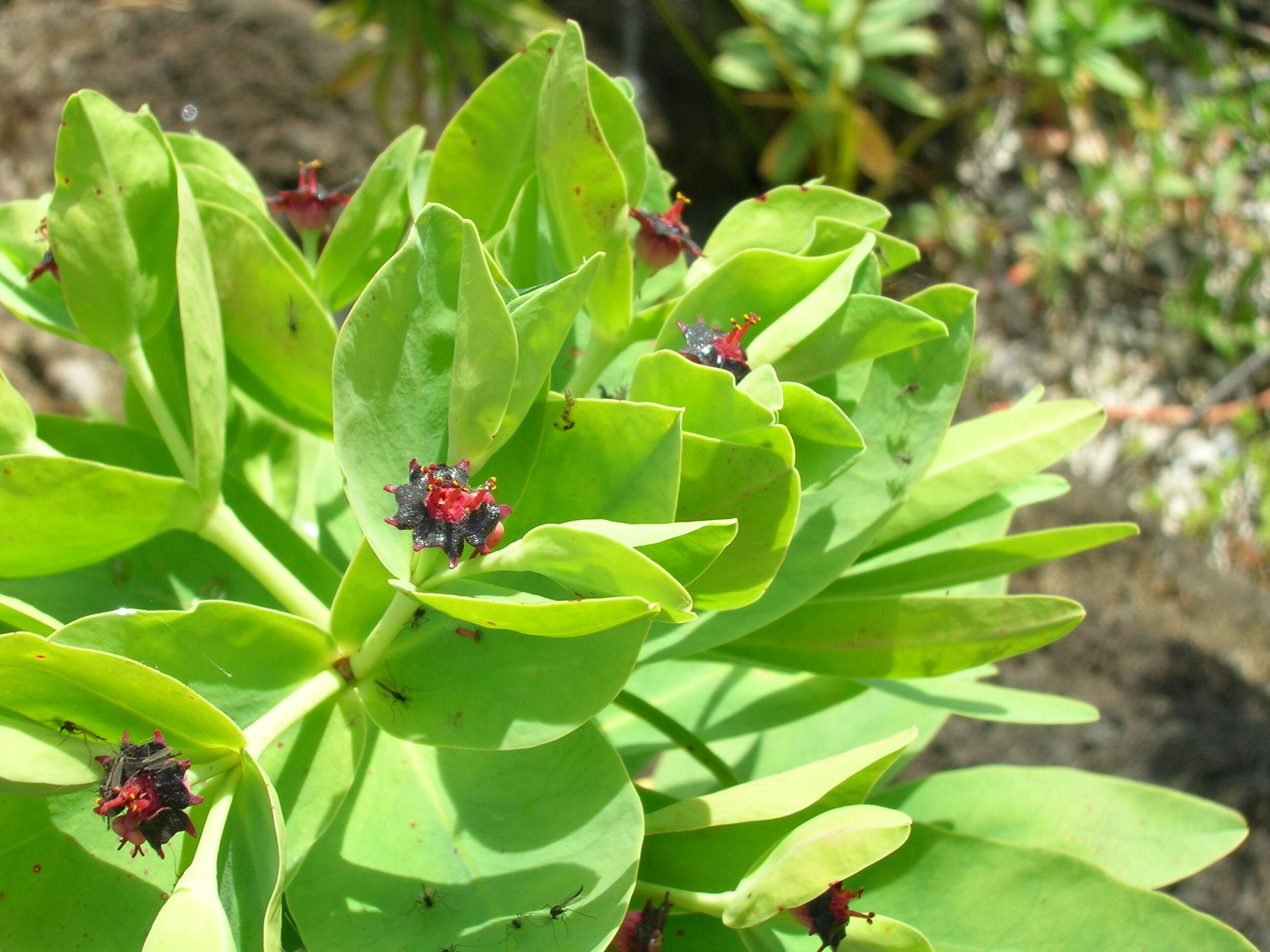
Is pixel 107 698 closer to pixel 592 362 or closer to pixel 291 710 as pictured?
pixel 291 710

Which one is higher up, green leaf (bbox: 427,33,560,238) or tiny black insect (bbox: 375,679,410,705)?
green leaf (bbox: 427,33,560,238)

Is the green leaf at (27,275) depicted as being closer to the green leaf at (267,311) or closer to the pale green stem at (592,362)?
the green leaf at (267,311)

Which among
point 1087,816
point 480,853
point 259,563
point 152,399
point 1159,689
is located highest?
point 152,399

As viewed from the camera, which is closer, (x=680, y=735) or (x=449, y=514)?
(x=449, y=514)

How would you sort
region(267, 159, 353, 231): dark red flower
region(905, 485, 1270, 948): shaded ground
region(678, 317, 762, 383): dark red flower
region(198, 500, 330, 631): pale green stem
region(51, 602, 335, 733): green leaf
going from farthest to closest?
region(905, 485, 1270, 948): shaded ground
region(267, 159, 353, 231): dark red flower
region(198, 500, 330, 631): pale green stem
region(678, 317, 762, 383): dark red flower
region(51, 602, 335, 733): green leaf

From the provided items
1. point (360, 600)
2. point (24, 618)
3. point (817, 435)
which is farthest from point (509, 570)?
point (24, 618)

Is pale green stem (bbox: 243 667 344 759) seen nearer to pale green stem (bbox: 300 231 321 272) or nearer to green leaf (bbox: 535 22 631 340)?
green leaf (bbox: 535 22 631 340)

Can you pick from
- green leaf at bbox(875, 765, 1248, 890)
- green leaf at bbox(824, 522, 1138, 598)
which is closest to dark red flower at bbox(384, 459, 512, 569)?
green leaf at bbox(824, 522, 1138, 598)
